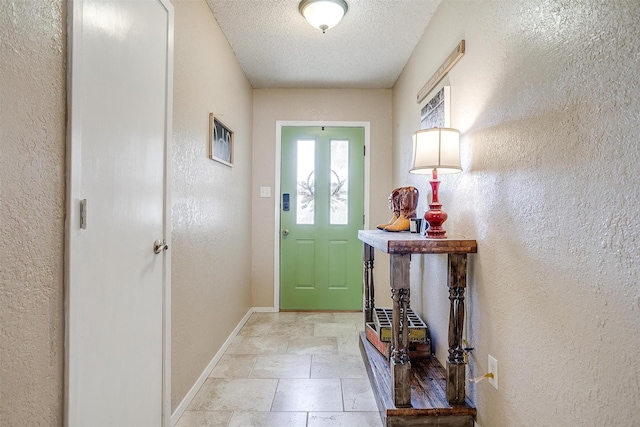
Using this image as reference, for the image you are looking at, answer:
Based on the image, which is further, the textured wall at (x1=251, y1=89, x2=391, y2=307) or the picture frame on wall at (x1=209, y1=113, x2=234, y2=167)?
the textured wall at (x1=251, y1=89, x2=391, y2=307)

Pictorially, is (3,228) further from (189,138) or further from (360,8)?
(360,8)

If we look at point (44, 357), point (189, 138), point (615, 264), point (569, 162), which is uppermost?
point (189, 138)

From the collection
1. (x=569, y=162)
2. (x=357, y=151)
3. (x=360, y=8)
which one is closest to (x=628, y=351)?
(x=569, y=162)

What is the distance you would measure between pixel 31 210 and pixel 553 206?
1.48 m

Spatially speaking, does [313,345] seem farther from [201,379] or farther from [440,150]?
[440,150]

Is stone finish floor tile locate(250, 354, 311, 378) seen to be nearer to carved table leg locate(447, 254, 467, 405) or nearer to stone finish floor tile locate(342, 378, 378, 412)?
stone finish floor tile locate(342, 378, 378, 412)

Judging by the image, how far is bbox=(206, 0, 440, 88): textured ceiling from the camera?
2.32m

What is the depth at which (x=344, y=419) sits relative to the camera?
1847 mm

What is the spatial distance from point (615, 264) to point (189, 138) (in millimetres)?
1924

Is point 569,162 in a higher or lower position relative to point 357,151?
lower

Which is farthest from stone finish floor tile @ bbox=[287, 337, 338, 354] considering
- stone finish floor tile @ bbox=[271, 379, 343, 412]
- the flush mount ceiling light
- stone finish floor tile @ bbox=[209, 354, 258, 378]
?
the flush mount ceiling light

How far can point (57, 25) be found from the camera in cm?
97

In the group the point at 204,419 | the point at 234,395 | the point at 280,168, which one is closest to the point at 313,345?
the point at 234,395

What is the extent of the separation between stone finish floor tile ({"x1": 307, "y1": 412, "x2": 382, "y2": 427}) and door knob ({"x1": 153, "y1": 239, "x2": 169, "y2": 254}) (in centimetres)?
114
